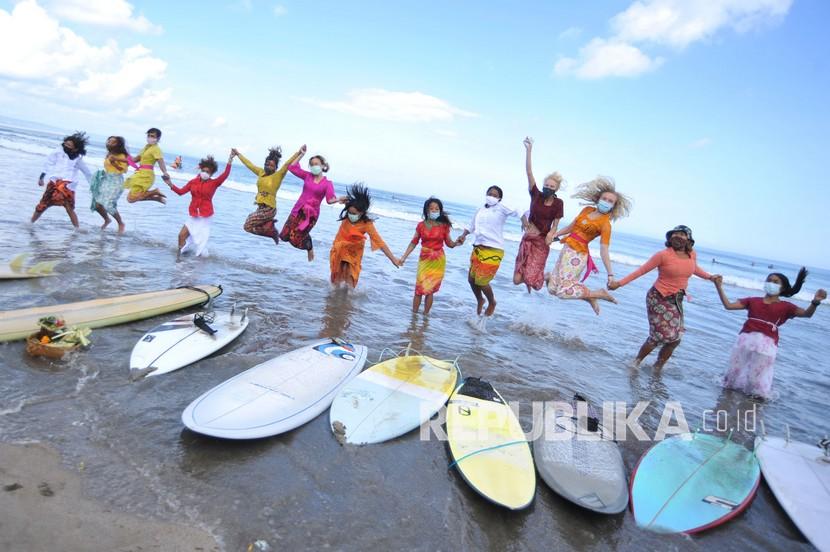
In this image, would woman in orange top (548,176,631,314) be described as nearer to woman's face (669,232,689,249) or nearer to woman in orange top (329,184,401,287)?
woman's face (669,232,689,249)

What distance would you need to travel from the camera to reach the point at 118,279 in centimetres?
681

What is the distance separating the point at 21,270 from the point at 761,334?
9737mm

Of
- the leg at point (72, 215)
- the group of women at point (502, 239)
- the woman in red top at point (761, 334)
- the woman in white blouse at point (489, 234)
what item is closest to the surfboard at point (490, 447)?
the woman in white blouse at point (489, 234)

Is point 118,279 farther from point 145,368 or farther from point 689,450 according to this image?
point 689,450

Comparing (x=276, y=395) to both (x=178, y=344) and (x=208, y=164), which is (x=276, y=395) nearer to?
(x=178, y=344)

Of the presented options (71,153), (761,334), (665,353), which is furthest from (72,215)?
(761,334)

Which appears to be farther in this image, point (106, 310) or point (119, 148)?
point (119, 148)

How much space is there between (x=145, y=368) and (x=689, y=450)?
4997 millimetres

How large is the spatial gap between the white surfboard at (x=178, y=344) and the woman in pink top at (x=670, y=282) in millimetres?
4830

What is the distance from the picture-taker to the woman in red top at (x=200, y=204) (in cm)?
834

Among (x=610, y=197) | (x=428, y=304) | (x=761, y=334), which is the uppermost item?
(x=610, y=197)

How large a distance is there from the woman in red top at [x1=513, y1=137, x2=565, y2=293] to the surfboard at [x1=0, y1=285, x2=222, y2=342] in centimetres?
460

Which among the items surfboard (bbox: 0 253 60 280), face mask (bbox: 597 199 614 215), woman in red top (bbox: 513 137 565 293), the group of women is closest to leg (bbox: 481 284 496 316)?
the group of women

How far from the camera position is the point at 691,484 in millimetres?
3795
